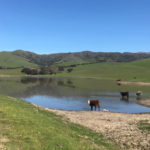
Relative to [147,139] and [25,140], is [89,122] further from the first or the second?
[25,140]

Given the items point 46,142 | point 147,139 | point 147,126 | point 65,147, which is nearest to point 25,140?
point 46,142

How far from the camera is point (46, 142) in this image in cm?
1077

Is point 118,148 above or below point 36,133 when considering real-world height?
below

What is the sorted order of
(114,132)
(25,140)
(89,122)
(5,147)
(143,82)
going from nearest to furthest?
(5,147) < (25,140) < (114,132) < (89,122) < (143,82)

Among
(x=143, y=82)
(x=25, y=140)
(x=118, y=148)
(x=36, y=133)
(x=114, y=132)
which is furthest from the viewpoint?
(x=143, y=82)

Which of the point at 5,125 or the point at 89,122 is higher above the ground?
the point at 5,125

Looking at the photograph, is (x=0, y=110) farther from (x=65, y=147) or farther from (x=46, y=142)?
(x=65, y=147)

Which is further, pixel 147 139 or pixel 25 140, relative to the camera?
pixel 147 139

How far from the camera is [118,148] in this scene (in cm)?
1418

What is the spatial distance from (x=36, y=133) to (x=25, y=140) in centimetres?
154

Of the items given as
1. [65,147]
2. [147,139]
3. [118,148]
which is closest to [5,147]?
[65,147]

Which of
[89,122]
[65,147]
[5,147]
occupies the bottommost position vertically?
[89,122]

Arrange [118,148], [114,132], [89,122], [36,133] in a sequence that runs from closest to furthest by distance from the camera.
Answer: [36,133] → [118,148] → [114,132] → [89,122]

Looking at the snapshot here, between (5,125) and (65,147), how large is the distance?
15.1ft
